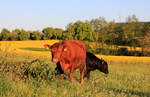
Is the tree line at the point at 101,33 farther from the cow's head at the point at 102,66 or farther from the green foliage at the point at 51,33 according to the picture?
the cow's head at the point at 102,66

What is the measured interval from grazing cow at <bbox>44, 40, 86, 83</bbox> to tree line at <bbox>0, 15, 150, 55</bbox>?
62338mm

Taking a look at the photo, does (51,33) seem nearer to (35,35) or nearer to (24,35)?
(35,35)

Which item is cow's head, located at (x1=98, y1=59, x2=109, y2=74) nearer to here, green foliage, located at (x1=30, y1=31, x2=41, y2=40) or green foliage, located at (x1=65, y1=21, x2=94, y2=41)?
green foliage, located at (x1=65, y1=21, x2=94, y2=41)

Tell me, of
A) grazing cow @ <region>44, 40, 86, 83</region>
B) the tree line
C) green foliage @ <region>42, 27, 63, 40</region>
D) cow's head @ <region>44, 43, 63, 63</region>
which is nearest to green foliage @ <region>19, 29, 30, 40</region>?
the tree line

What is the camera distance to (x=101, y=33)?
9388 centimetres

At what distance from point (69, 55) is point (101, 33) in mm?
82478

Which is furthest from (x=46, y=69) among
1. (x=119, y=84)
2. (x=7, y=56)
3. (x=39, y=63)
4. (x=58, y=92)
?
(x=119, y=84)

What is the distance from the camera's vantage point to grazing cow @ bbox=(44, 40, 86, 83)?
1113 cm

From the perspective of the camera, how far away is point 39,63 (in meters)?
10.9

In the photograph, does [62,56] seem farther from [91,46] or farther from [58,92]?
[91,46]

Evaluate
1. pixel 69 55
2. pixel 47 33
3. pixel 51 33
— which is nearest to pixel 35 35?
pixel 47 33

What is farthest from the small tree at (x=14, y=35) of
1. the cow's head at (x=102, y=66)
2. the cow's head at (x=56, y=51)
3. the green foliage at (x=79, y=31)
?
the cow's head at (x=56, y=51)

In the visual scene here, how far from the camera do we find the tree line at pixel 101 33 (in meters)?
81.7

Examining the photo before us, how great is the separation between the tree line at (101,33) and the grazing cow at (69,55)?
6234 centimetres
